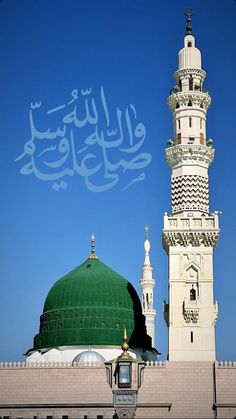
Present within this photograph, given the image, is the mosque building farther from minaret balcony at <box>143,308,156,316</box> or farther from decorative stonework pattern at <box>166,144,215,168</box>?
minaret balcony at <box>143,308,156,316</box>

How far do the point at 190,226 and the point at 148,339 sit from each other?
682cm

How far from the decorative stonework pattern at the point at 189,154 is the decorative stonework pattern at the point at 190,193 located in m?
0.77

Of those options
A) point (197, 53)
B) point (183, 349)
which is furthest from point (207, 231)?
point (197, 53)

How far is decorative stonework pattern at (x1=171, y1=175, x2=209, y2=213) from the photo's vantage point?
127ft

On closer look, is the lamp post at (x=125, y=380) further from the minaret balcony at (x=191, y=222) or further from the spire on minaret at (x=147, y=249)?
the spire on minaret at (x=147, y=249)

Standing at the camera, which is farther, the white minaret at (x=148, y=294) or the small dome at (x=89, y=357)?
the white minaret at (x=148, y=294)

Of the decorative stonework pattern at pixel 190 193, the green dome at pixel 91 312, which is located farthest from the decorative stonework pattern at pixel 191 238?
the green dome at pixel 91 312

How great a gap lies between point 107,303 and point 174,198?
6.09 meters

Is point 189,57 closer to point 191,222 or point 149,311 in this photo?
point 191,222

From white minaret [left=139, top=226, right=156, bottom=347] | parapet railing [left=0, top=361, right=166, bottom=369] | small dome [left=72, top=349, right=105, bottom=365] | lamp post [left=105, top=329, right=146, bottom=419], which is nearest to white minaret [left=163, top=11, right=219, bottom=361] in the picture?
parapet railing [left=0, top=361, right=166, bottom=369]

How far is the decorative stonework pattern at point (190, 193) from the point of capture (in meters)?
38.7

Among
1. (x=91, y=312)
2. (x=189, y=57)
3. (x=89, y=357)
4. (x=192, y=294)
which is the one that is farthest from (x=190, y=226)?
(x=189, y=57)

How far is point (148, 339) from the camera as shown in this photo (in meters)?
41.9

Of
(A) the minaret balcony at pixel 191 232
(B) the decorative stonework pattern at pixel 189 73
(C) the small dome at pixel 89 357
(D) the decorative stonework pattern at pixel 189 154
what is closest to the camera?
(A) the minaret balcony at pixel 191 232
